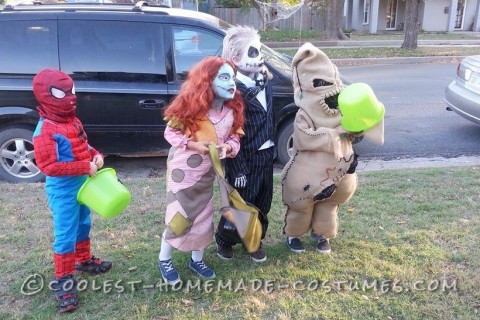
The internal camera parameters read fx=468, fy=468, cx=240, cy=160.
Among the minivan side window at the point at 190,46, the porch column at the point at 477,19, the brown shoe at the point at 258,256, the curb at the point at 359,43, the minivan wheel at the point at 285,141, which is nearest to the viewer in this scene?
the brown shoe at the point at 258,256

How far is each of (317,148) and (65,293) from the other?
1.85 meters

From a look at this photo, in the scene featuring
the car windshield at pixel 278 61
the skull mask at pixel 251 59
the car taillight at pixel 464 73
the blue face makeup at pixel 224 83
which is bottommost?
the car taillight at pixel 464 73

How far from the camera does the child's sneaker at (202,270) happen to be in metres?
3.24

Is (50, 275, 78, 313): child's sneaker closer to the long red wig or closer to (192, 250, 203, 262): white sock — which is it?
(192, 250, 203, 262): white sock

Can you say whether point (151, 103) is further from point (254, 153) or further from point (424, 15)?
point (424, 15)

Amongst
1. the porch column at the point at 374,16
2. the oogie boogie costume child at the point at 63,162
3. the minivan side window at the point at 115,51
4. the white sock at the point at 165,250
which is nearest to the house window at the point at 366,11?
the porch column at the point at 374,16

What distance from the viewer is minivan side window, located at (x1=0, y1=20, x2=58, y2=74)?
496 centimetres

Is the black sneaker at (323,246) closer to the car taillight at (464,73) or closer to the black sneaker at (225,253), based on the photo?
the black sneaker at (225,253)

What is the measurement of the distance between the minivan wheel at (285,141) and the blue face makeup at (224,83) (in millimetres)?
2579

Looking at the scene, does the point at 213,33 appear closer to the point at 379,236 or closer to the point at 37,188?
the point at 37,188

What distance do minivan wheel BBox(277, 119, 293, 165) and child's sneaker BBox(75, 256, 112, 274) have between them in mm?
2642

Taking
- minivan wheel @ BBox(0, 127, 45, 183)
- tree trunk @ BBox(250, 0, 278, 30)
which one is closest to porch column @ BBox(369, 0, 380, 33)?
tree trunk @ BBox(250, 0, 278, 30)

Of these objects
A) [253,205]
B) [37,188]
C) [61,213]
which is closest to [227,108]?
[253,205]

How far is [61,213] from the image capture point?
285 centimetres
